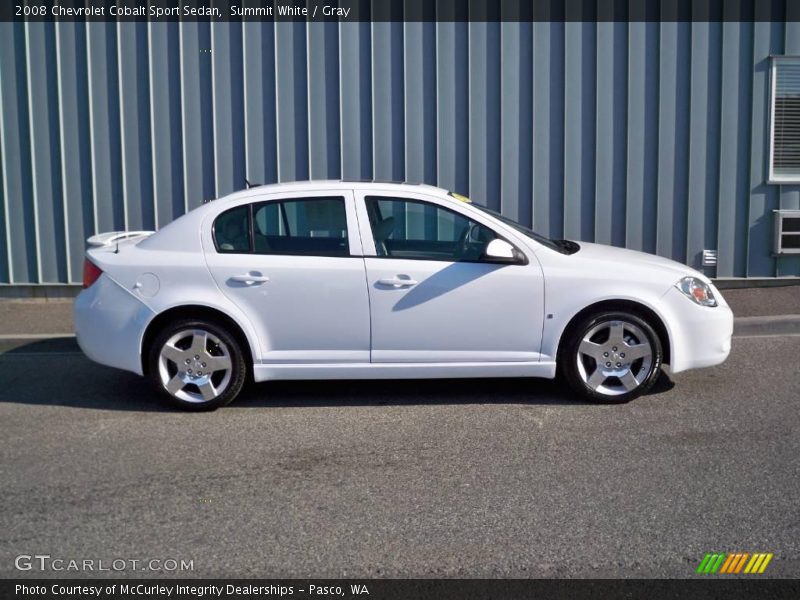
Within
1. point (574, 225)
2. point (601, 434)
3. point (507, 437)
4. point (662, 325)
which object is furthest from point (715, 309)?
point (574, 225)

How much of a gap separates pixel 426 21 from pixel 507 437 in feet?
19.2

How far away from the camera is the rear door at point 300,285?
6.77m

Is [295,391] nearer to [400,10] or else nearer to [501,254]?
[501,254]

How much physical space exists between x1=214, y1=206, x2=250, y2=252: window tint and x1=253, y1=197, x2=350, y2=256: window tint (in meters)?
0.07

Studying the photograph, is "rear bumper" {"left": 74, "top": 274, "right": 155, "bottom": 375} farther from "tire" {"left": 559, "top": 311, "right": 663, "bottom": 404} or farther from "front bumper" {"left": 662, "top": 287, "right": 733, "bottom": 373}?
"front bumper" {"left": 662, "top": 287, "right": 733, "bottom": 373}

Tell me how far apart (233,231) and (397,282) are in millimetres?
1223

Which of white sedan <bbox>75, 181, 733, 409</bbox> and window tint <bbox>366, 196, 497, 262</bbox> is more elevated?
window tint <bbox>366, 196, 497, 262</bbox>

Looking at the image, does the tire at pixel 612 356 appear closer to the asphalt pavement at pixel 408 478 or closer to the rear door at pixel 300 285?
the asphalt pavement at pixel 408 478

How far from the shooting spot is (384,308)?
6.77 meters

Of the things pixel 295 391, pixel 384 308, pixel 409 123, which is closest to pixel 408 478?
pixel 384 308

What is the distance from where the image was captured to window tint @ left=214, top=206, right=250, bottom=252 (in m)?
6.93

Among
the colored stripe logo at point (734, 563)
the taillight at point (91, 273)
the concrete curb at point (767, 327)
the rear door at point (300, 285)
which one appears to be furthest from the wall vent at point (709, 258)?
the colored stripe logo at point (734, 563)

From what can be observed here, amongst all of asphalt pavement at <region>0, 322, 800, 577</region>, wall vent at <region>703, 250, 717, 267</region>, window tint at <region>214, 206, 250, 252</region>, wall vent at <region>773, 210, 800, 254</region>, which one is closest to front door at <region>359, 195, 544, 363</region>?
asphalt pavement at <region>0, 322, 800, 577</region>

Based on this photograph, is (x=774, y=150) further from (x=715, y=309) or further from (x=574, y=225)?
(x=715, y=309)
